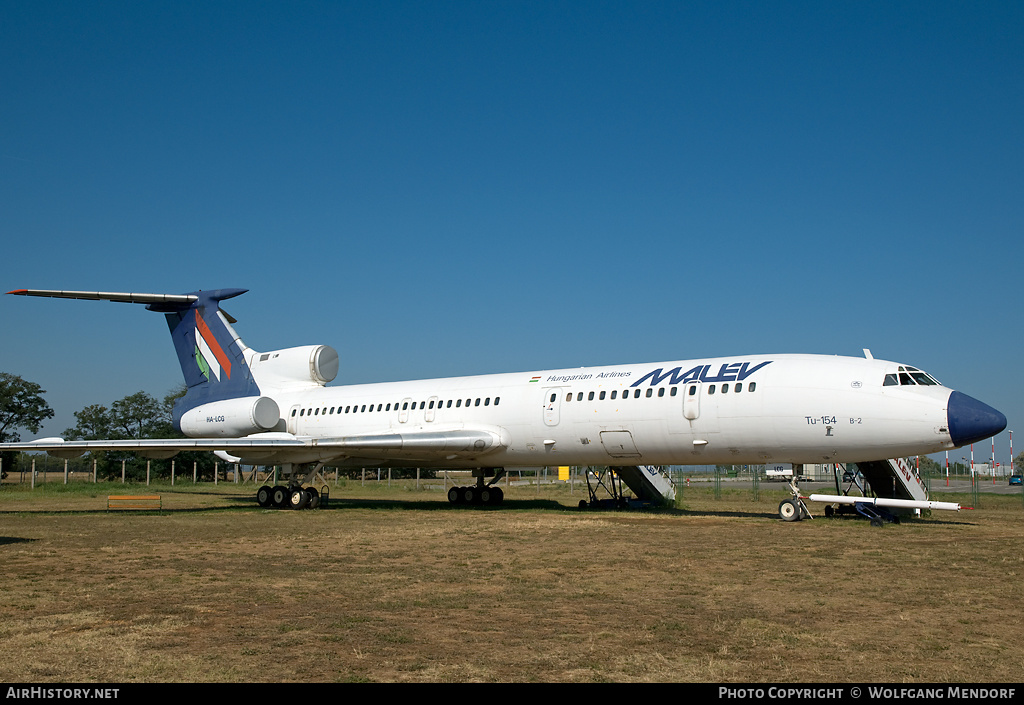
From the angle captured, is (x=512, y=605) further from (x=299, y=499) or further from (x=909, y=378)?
(x=299, y=499)

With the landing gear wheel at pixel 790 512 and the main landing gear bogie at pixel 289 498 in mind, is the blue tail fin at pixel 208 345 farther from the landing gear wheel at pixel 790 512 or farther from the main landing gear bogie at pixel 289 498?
the landing gear wheel at pixel 790 512

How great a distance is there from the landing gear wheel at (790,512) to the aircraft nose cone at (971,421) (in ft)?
11.2

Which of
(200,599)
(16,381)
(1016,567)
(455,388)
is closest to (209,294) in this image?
(455,388)

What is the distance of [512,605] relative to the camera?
317 inches

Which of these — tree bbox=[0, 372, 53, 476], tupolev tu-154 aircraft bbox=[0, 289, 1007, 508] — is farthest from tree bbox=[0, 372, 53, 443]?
tupolev tu-154 aircraft bbox=[0, 289, 1007, 508]

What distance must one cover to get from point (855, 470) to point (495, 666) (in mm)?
17473

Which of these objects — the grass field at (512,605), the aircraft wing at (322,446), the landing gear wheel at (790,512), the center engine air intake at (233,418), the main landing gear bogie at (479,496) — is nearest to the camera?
the grass field at (512,605)

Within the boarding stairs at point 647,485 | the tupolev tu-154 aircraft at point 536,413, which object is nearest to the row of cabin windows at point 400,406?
the tupolev tu-154 aircraft at point 536,413

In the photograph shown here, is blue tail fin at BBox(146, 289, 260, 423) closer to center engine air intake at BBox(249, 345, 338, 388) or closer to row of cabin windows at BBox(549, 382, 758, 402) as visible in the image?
center engine air intake at BBox(249, 345, 338, 388)

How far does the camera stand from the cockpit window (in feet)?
56.5

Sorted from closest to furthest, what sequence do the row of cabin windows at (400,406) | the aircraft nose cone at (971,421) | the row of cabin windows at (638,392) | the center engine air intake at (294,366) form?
the aircraft nose cone at (971,421)
the row of cabin windows at (638,392)
the row of cabin windows at (400,406)
the center engine air intake at (294,366)

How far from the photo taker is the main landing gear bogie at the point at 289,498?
24.2 m

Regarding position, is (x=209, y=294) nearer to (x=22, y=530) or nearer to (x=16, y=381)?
(x=22, y=530)

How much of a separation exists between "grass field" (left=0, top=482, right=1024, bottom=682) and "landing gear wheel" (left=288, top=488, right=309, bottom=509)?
8323 millimetres
